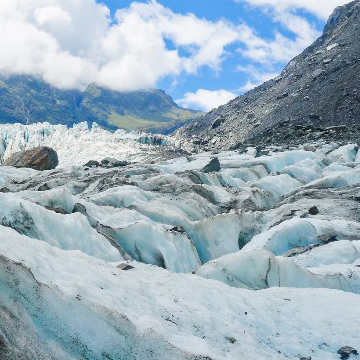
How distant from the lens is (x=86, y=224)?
9.66 metres

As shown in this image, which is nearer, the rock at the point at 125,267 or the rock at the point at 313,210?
the rock at the point at 125,267

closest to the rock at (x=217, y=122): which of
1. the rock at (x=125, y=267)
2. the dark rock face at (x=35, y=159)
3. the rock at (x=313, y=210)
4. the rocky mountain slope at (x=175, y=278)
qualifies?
the dark rock face at (x=35, y=159)

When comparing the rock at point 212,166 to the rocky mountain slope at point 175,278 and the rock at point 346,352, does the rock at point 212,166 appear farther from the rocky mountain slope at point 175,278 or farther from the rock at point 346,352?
the rock at point 346,352

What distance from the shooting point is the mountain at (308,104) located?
51.8 metres

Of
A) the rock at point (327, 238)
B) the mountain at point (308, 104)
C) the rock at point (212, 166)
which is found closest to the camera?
the rock at point (327, 238)

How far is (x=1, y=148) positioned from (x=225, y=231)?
72180 mm

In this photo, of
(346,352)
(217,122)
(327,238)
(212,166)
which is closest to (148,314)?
(346,352)

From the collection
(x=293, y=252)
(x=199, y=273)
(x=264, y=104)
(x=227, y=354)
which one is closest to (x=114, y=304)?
(x=227, y=354)

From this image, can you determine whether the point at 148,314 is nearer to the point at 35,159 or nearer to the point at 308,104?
the point at 35,159

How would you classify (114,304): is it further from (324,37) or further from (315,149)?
(324,37)

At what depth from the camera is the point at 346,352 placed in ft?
18.1

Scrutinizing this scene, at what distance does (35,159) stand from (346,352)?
38.6 m

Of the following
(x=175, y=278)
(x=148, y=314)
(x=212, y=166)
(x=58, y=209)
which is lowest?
(x=148, y=314)

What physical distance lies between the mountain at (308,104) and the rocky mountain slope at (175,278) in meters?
30.6
